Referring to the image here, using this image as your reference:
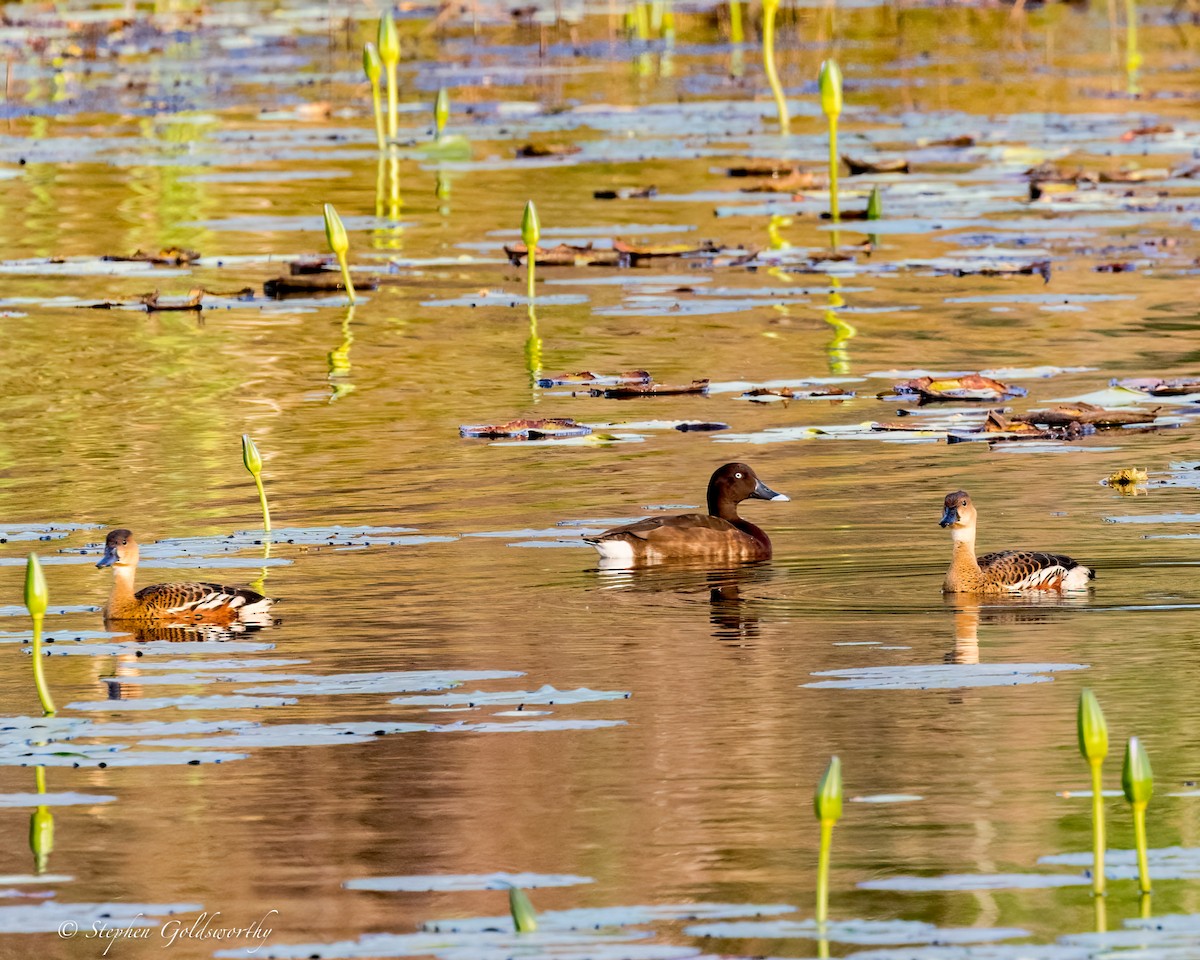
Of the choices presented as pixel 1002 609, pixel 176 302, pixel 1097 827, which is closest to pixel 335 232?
pixel 176 302

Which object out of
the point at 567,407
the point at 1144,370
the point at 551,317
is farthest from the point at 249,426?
the point at 1144,370

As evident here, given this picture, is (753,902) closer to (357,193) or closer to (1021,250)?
(1021,250)

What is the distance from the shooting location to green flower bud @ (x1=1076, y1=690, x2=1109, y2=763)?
215 inches

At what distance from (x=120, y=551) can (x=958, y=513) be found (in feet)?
10.3

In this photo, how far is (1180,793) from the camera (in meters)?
6.80

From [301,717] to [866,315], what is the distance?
→ 9.75 metres

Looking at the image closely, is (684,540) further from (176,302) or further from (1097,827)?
(176,302)

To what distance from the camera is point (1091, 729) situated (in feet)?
18.0

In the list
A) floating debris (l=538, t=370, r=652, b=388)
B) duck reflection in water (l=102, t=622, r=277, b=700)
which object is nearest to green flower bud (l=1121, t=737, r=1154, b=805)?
duck reflection in water (l=102, t=622, r=277, b=700)

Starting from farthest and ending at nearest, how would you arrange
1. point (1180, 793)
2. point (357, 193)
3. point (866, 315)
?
point (357, 193), point (866, 315), point (1180, 793)

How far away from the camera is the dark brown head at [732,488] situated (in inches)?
441

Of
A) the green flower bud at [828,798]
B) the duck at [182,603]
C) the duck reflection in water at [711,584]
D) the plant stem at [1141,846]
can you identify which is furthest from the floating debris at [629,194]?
the green flower bud at [828,798]

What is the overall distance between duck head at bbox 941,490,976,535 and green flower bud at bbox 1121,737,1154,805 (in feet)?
14.4

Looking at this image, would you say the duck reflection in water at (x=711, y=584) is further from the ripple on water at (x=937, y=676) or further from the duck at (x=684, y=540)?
the ripple on water at (x=937, y=676)
